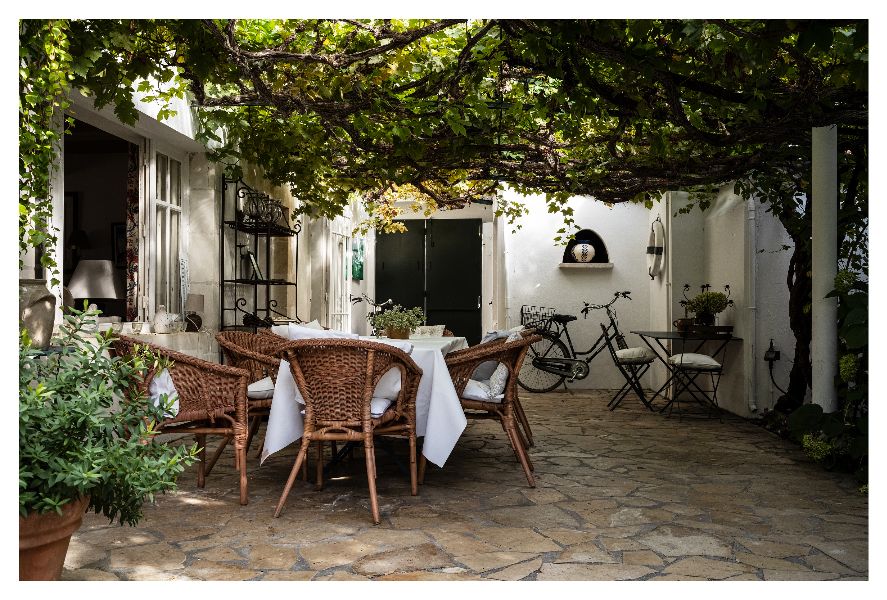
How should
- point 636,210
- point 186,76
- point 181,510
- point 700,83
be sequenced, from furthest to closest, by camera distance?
1. point 636,210
2. point 186,76
3. point 700,83
4. point 181,510

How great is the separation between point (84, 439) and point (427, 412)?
2.00 meters

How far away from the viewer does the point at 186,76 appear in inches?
187

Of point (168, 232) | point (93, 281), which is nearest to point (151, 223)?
point (168, 232)

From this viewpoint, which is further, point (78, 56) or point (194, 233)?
point (194, 233)

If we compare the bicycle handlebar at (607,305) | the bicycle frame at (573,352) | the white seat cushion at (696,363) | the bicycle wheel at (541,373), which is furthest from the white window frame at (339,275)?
the white seat cushion at (696,363)

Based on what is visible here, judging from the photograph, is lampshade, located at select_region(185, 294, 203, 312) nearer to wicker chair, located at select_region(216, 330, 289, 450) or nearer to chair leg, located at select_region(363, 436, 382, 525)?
wicker chair, located at select_region(216, 330, 289, 450)

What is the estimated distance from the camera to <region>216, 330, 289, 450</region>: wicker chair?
4438mm

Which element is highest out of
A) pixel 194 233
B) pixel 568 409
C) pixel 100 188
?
pixel 100 188

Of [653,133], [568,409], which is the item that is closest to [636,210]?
[568,409]

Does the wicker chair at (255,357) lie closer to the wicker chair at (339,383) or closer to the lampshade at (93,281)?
the wicker chair at (339,383)

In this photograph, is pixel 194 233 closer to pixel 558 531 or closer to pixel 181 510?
pixel 181 510

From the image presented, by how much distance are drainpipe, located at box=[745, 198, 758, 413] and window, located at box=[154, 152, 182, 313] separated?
5.07 metres

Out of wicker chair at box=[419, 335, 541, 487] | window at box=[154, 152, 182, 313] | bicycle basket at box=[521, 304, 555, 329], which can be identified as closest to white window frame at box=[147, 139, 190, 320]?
window at box=[154, 152, 182, 313]

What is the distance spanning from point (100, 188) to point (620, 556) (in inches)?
227
